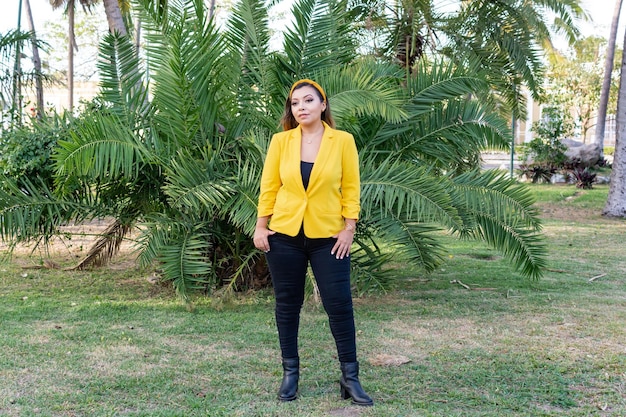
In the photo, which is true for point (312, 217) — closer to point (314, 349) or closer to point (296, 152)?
point (296, 152)

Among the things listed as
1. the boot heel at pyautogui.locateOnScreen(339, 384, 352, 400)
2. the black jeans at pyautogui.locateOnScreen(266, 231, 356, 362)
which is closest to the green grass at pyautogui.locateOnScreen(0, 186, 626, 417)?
the boot heel at pyautogui.locateOnScreen(339, 384, 352, 400)

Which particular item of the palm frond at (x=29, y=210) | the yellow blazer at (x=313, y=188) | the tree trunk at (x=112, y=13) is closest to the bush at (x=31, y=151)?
the palm frond at (x=29, y=210)

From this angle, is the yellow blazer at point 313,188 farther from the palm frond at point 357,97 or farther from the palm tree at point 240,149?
the palm frond at point 357,97

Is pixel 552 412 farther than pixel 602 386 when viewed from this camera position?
No

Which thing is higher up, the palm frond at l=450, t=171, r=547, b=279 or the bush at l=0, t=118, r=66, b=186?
the bush at l=0, t=118, r=66, b=186

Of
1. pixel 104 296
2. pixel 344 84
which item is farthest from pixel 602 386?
pixel 104 296

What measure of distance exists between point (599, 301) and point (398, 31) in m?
7.11

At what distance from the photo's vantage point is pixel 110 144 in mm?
6227

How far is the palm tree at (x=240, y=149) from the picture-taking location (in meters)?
6.11

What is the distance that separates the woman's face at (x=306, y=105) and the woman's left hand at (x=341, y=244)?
2.11 ft

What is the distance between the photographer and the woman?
3.95 m

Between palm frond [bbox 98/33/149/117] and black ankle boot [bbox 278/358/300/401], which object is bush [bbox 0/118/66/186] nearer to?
palm frond [bbox 98/33/149/117]

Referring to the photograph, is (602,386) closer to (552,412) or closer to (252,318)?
(552,412)

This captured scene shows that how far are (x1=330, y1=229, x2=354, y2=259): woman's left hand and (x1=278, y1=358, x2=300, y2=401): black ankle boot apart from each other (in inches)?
28.2
